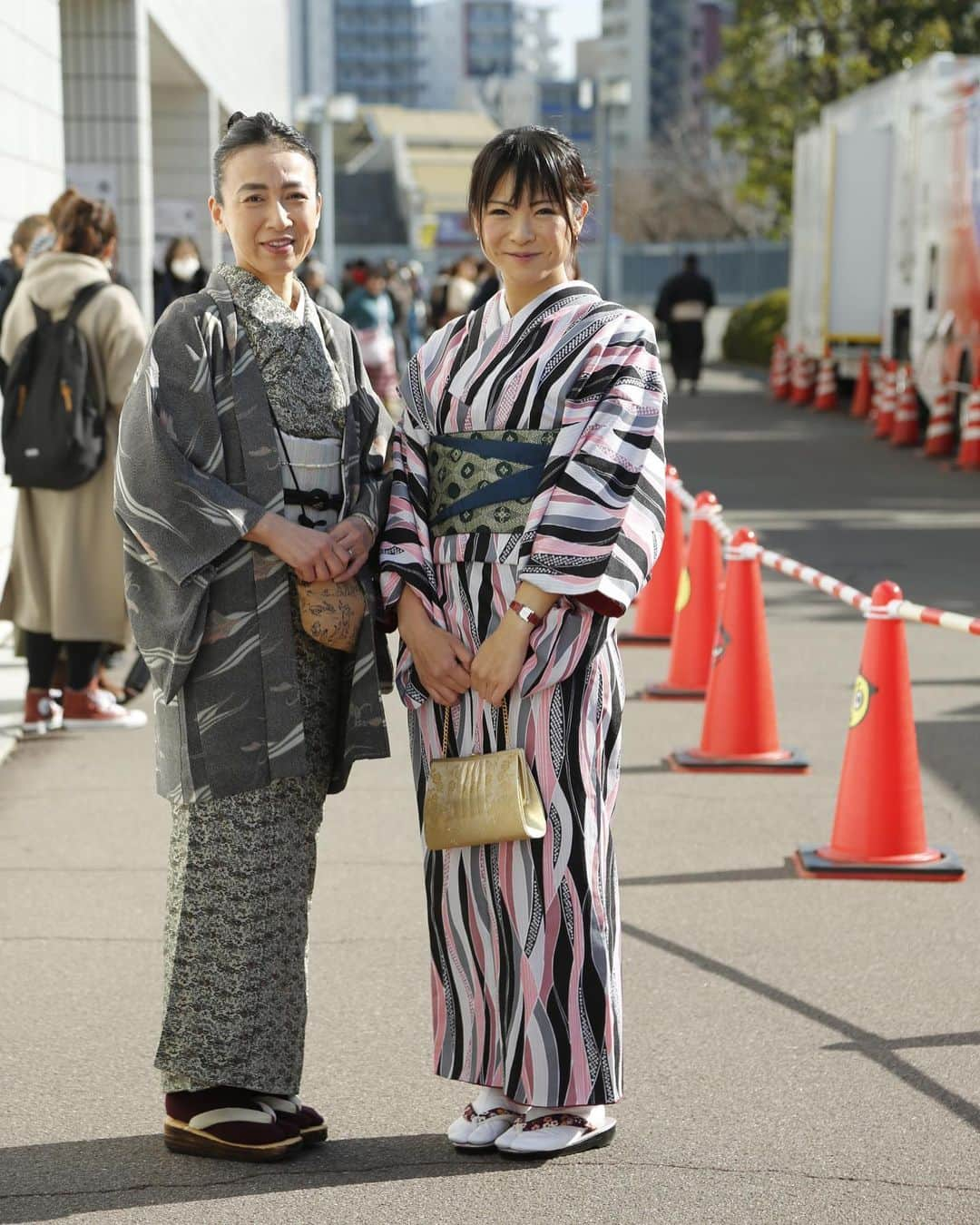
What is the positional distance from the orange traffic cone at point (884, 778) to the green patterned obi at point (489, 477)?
2.30m

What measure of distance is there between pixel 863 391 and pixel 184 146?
859 centimetres

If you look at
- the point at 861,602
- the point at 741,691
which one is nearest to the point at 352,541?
the point at 861,602

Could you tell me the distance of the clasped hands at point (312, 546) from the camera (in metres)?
3.54

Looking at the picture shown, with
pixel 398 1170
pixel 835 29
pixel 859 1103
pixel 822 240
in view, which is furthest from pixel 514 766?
pixel 835 29

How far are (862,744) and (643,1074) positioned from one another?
1.83 m

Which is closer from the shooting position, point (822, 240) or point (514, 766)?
point (514, 766)

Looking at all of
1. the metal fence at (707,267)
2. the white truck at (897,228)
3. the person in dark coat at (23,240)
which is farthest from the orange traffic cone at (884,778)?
the metal fence at (707,267)

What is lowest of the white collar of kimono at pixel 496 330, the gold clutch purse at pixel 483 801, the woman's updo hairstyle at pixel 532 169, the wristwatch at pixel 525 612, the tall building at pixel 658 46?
the gold clutch purse at pixel 483 801

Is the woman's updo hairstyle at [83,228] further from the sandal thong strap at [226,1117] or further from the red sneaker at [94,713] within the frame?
the sandal thong strap at [226,1117]

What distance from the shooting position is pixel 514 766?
3.53m

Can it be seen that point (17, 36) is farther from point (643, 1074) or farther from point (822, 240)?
point (822, 240)

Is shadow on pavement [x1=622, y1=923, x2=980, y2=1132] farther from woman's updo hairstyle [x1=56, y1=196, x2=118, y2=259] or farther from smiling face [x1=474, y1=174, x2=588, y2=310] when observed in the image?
woman's updo hairstyle [x1=56, y1=196, x2=118, y2=259]

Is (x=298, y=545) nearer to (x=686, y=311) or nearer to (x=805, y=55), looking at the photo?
(x=686, y=311)

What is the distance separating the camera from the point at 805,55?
111ft
